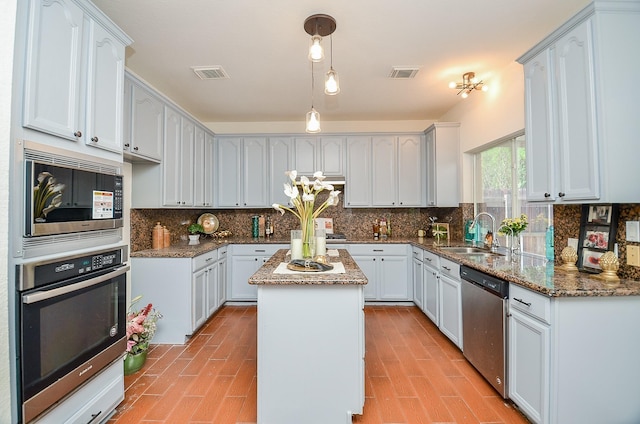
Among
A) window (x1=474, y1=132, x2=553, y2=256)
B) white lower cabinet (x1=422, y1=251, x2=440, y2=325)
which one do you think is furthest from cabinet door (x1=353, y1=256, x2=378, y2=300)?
window (x1=474, y1=132, x2=553, y2=256)

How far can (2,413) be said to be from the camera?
1.21 metres

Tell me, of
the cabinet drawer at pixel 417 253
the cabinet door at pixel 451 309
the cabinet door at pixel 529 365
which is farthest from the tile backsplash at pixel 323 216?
the cabinet door at pixel 529 365

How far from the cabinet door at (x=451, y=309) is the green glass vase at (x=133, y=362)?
275cm

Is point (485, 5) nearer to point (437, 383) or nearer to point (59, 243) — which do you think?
point (437, 383)

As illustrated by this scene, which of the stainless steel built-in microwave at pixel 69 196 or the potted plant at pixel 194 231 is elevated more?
the stainless steel built-in microwave at pixel 69 196

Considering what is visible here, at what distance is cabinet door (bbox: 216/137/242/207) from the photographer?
14.3ft

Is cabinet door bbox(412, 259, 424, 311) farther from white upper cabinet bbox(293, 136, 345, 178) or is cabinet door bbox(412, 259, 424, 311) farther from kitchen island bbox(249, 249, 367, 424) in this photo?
kitchen island bbox(249, 249, 367, 424)

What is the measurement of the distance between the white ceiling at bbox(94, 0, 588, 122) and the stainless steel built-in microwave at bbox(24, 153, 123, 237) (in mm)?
1194

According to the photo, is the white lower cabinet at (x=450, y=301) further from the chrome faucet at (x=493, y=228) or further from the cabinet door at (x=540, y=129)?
the cabinet door at (x=540, y=129)

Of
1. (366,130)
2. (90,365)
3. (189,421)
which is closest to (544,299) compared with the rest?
(189,421)

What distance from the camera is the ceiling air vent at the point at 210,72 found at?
9.19 ft

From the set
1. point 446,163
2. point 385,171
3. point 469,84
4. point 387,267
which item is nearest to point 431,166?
point 446,163

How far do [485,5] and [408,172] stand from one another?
8.07 feet

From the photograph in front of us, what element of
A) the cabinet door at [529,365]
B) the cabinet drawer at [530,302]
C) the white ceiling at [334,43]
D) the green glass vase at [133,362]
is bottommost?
the green glass vase at [133,362]
